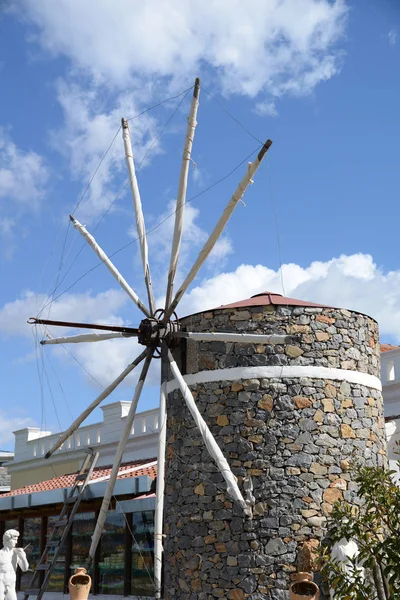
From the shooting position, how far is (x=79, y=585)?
14383 mm

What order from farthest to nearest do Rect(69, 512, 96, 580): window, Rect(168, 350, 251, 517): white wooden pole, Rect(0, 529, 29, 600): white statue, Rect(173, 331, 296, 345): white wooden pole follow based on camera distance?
Rect(69, 512, 96, 580): window < Rect(0, 529, 29, 600): white statue < Rect(173, 331, 296, 345): white wooden pole < Rect(168, 350, 251, 517): white wooden pole

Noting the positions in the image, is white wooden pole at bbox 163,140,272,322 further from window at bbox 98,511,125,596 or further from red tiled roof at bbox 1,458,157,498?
window at bbox 98,511,125,596

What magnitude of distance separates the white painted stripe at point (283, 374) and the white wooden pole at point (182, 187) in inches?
76.9

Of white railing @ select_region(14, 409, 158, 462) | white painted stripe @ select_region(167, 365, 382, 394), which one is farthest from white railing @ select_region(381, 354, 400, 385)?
white railing @ select_region(14, 409, 158, 462)

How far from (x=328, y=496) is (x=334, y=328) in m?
2.56

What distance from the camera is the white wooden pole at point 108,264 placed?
49.2 feet

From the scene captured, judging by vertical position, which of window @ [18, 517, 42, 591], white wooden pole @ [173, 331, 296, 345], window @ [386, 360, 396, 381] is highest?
window @ [386, 360, 396, 381]

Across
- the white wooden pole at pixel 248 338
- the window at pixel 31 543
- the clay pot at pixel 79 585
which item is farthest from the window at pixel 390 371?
the window at pixel 31 543

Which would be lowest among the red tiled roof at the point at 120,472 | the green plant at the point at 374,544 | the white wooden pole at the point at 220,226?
the green plant at the point at 374,544

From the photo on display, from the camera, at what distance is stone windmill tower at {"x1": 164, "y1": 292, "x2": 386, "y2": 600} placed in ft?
41.7

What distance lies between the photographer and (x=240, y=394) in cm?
1331

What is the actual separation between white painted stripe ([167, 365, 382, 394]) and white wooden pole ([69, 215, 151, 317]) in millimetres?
1814

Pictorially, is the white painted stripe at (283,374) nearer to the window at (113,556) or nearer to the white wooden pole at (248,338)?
the white wooden pole at (248,338)

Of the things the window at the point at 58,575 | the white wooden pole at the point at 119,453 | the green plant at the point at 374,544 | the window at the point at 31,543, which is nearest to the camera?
the green plant at the point at 374,544
